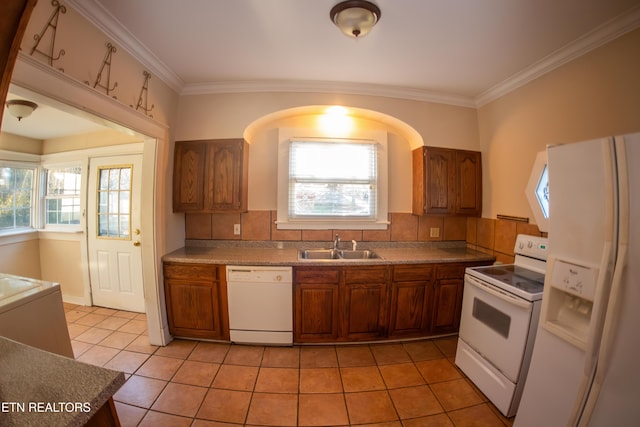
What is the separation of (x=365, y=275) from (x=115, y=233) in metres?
3.06

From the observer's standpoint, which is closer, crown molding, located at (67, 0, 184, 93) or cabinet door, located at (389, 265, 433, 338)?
crown molding, located at (67, 0, 184, 93)

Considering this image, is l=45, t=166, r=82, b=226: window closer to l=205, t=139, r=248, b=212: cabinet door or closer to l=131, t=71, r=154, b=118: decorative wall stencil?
l=131, t=71, r=154, b=118: decorative wall stencil

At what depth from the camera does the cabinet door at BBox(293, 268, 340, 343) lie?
6.78ft

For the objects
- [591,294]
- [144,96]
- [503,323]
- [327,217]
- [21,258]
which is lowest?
[503,323]

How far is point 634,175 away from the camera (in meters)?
0.90

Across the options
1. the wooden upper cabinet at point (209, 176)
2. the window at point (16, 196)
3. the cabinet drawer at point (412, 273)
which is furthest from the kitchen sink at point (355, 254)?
the window at point (16, 196)

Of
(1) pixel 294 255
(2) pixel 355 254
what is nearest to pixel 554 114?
(2) pixel 355 254

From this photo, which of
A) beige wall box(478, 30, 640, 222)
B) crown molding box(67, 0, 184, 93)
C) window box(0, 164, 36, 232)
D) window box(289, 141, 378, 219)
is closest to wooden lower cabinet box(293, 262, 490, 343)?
window box(289, 141, 378, 219)

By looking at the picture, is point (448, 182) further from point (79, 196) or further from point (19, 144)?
point (19, 144)

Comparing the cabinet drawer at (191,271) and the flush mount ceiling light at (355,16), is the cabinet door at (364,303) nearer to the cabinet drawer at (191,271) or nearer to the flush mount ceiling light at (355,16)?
the cabinet drawer at (191,271)

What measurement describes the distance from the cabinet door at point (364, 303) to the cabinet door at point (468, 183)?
1236 millimetres

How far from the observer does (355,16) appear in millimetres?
1371

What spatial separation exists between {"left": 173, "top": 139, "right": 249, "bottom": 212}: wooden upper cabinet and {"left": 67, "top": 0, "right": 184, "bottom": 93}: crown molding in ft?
2.00

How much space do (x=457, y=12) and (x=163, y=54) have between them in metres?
2.17
